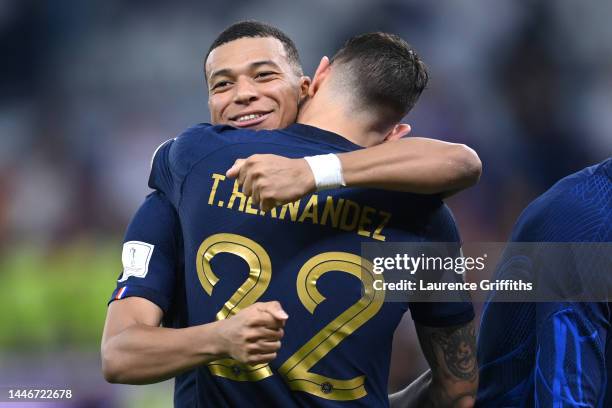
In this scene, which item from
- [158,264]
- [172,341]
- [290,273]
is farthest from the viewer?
[158,264]

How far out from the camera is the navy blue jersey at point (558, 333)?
2.63 meters

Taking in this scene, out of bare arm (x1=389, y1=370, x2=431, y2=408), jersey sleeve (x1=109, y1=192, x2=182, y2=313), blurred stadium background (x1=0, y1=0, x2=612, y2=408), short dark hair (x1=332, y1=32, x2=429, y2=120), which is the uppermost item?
blurred stadium background (x1=0, y1=0, x2=612, y2=408)

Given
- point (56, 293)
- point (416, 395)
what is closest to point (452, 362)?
point (416, 395)

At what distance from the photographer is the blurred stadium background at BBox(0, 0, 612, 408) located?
22.0ft

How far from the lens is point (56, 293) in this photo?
6.66 meters

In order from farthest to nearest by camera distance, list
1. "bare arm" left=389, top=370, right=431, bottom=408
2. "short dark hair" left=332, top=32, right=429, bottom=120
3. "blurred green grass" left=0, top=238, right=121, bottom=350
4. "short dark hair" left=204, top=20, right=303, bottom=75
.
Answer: "blurred green grass" left=0, top=238, right=121, bottom=350 < "short dark hair" left=204, top=20, right=303, bottom=75 < "bare arm" left=389, top=370, right=431, bottom=408 < "short dark hair" left=332, top=32, right=429, bottom=120

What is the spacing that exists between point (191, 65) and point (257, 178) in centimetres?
572

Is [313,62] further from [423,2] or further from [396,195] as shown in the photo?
[396,195]

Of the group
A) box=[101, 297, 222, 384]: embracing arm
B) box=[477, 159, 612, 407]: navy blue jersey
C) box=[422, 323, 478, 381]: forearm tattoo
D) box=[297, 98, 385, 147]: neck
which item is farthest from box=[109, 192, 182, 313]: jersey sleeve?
box=[477, 159, 612, 407]: navy blue jersey

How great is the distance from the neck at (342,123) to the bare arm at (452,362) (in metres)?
0.66

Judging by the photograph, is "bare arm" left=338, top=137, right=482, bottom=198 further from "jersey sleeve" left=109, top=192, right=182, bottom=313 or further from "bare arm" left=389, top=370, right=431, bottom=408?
"bare arm" left=389, top=370, right=431, bottom=408

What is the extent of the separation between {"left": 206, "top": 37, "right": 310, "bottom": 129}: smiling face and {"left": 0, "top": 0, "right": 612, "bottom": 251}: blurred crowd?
3962 mm

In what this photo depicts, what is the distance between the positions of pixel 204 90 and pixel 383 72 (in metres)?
5.12

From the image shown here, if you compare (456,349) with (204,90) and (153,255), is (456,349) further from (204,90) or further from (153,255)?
(204,90)
